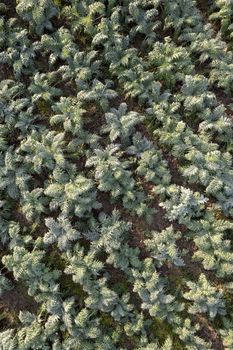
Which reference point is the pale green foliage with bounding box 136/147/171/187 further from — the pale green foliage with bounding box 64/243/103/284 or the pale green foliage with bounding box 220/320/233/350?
the pale green foliage with bounding box 220/320/233/350

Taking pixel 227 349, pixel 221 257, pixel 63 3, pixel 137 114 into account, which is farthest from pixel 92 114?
pixel 227 349

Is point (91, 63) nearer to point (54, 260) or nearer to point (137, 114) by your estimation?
point (137, 114)

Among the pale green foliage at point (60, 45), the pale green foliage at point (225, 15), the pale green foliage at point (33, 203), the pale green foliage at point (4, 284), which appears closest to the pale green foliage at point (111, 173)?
the pale green foliage at point (33, 203)

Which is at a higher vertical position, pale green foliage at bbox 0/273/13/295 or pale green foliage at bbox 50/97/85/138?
pale green foliage at bbox 50/97/85/138

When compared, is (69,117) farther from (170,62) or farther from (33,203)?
(170,62)

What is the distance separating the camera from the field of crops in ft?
37.7

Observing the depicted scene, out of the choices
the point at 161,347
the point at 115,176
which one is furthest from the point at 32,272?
the point at 161,347

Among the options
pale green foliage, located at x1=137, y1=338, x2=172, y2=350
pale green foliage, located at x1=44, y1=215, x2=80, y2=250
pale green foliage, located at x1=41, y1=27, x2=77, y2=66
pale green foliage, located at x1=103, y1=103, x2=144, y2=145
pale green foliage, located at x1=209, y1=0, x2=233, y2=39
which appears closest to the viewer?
pale green foliage, located at x1=137, y1=338, x2=172, y2=350

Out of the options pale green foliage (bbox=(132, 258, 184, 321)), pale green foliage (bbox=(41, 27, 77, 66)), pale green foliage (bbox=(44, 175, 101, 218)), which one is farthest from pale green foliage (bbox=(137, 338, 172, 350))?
pale green foliage (bbox=(41, 27, 77, 66))

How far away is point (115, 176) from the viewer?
12.0 m

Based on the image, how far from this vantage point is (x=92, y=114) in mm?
13219

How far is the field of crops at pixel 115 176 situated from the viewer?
452 inches

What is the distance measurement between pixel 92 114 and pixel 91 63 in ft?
5.22

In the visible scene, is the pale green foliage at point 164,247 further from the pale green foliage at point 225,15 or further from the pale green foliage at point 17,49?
the pale green foliage at point 225,15
